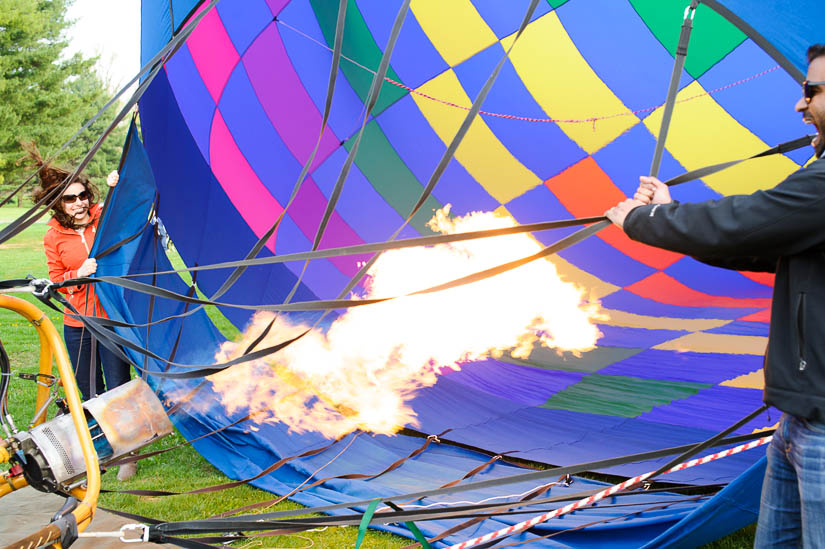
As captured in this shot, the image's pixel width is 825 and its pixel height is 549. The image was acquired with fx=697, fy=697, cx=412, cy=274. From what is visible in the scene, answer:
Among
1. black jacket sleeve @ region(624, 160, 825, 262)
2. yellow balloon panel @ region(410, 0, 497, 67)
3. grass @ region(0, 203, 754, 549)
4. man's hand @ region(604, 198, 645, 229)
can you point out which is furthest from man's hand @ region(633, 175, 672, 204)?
yellow balloon panel @ region(410, 0, 497, 67)

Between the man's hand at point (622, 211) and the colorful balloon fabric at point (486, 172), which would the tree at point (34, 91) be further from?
the man's hand at point (622, 211)

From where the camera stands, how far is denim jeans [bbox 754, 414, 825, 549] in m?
1.24

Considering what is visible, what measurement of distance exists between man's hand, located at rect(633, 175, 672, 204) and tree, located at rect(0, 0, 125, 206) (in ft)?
52.9

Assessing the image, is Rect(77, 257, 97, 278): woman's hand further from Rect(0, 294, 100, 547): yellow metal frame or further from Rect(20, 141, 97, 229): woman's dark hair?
Rect(0, 294, 100, 547): yellow metal frame

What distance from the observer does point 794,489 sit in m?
1.33

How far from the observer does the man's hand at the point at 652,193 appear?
4.68 feet

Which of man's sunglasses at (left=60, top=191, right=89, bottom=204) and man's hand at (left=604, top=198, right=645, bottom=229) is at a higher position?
man's sunglasses at (left=60, top=191, right=89, bottom=204)

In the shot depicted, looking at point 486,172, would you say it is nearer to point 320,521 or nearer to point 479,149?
point 479,149

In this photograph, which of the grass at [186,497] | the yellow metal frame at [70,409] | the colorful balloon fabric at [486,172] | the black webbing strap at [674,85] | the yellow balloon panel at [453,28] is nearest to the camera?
the black webbing strap at [674,85]

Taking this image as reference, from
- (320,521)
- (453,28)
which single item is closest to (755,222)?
(320,521)

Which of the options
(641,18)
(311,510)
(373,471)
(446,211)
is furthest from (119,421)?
(641,18)

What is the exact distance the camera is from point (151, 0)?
12.2 ft

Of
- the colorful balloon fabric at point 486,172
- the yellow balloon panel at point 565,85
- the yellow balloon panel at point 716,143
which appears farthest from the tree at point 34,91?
the yellow balloon panel at point 716,143

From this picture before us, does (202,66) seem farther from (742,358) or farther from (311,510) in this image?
(742,358)
